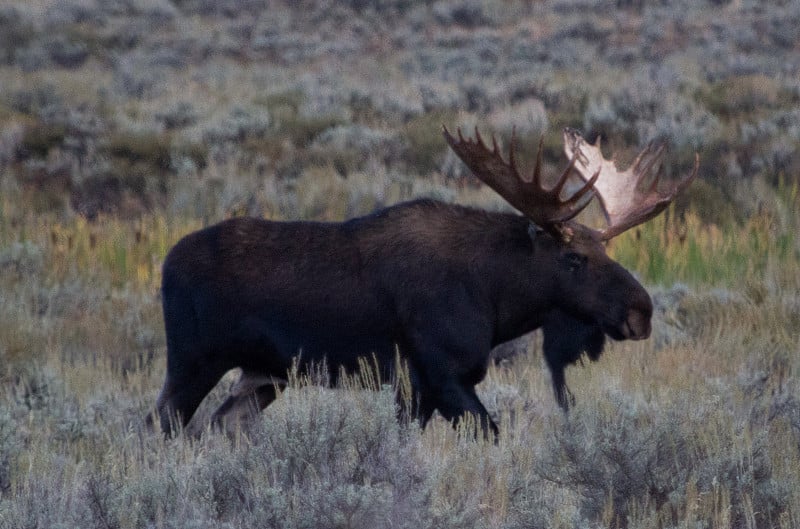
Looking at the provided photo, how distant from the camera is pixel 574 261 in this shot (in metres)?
5.71

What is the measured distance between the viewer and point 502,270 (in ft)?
18.9

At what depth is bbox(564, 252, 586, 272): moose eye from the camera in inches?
225

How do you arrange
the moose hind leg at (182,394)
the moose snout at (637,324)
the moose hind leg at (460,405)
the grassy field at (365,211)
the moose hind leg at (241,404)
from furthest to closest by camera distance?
the moose hind leg at (241,404) → the moose hind leg at (182,394) → the moose snout at (637,324) → the moose hind leg at (460,405) → the grassy field at (365,211)

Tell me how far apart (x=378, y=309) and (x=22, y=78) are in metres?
18.2

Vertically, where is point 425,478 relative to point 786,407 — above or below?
above

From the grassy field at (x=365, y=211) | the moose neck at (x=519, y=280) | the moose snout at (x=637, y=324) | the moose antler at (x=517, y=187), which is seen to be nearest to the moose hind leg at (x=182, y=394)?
the grassy field at (x=365, y=211)

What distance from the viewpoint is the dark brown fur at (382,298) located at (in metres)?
5.57

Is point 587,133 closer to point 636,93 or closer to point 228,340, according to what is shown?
point 636,93

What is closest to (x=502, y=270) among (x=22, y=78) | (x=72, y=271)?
(x=72, y=271)

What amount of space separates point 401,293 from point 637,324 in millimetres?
950

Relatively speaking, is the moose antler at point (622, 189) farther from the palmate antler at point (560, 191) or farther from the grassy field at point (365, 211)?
the grassy field at point (365, 211)

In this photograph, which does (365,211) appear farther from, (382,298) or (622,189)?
(382,298)

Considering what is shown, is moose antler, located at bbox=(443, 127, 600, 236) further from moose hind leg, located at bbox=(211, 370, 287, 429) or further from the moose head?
moose hind leg, located at bbox=(211, 370, 287, 429)

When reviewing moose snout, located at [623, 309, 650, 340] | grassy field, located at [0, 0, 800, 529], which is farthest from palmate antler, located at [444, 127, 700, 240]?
grassy field, located at [0, 0, 800, 529]
